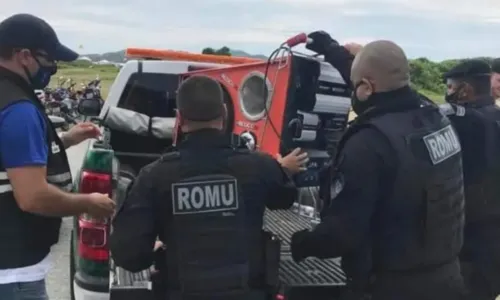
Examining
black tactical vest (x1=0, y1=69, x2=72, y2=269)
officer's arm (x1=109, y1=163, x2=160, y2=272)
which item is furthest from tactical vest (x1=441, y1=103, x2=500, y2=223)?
black tactical vest (x1=0, y1=69, x2=72, y2=269)

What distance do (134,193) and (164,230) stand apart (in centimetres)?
20

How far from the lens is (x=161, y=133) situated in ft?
18.9

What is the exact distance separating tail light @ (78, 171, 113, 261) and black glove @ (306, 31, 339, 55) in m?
1.69

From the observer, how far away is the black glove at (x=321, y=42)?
15.3ft

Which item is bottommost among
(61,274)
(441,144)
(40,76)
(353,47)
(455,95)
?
(61,274)

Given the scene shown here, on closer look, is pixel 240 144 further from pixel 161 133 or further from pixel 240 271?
pixel 161 133

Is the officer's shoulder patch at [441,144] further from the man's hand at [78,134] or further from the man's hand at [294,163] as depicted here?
the man's hand at [78,134]

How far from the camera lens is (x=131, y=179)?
4938 mm

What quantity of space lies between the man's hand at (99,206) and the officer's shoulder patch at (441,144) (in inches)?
56.0

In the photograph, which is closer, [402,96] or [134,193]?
[134,193]

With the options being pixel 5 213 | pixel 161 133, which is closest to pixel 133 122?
pixel 161 133

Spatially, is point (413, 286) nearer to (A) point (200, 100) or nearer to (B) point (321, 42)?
(A) point (200, 100)

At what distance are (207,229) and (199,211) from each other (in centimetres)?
8

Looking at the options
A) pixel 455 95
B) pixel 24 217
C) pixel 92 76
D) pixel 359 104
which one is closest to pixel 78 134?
pixel 24 217
